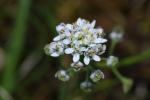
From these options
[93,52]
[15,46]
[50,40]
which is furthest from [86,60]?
[50,40]

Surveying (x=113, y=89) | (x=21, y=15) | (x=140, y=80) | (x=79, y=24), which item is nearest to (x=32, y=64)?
(x=21, y=15)

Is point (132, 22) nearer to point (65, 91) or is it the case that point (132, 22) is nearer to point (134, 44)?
point (134, 44)

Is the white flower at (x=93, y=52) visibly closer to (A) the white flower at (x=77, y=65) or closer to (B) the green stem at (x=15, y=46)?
(A) the white flower at (x=77, y=65)

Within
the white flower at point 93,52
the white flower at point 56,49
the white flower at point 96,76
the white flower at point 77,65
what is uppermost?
the white flower at point 56,49

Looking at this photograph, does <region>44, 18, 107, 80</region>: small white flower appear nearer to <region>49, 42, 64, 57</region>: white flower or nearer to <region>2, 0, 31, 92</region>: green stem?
<region>49, 42, 64, 57</region>: white flower

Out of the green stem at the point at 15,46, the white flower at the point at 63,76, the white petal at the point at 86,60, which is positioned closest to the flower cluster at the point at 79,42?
the white petal at the point at 86,60
